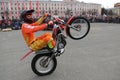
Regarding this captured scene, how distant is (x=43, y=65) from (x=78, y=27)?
60.0 inches

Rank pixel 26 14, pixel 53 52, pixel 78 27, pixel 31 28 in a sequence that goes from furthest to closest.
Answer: pixel 78 27 → pixel 53 52 → pixel 26 14 → pixel 31 28

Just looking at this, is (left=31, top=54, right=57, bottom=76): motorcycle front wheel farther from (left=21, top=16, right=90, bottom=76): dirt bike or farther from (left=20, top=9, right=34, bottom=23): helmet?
(left=20, top=9, right=34, bottom=23): helmet

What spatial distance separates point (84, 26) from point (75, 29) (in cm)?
41

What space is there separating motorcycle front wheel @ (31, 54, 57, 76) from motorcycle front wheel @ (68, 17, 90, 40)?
0.96 metres

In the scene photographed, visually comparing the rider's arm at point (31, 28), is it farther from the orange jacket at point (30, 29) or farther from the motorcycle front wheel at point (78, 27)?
the motorcycle front wheel at point (78, 27)

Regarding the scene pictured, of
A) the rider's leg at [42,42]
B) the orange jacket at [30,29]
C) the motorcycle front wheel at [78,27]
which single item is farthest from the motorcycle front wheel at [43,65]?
the motorcycle front wheel at [78,27]

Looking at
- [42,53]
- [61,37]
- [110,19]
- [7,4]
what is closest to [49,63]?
[42,53]

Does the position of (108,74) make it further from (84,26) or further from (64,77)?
(84,26)

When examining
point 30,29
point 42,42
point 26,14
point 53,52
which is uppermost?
point 26,14

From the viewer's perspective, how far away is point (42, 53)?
4500 millimetres

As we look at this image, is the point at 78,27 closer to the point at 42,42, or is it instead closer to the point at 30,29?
the point at 42,42

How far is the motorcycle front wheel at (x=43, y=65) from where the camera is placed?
4.52 meters

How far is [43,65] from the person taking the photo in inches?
182

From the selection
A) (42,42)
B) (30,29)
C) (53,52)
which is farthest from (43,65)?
(30,29)
